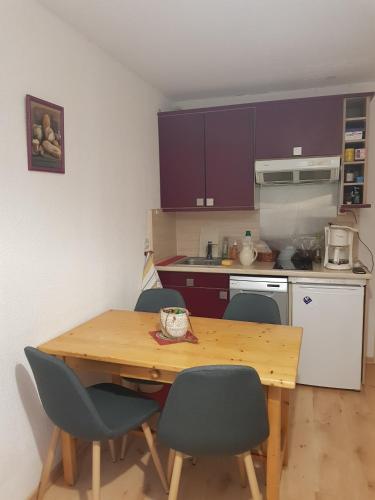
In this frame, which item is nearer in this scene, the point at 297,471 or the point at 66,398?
the point at 66,398

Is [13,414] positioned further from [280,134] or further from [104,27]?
[280,134]

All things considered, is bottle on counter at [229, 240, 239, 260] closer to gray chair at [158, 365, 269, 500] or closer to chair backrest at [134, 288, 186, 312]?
chair backrest at [134, 288, 186, 312]

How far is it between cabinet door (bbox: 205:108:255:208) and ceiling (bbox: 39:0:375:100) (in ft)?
0.96

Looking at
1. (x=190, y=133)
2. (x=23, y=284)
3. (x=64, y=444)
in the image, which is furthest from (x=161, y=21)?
(x=64, y=444)

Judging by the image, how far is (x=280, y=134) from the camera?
3168 millimetres

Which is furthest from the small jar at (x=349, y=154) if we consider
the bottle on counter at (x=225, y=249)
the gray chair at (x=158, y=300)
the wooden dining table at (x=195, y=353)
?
the gray chair at (x=158, y=300)

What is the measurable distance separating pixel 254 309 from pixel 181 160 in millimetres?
1696

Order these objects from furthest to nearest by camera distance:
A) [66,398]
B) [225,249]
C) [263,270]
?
[225,249] < [263,270] < [66,398]

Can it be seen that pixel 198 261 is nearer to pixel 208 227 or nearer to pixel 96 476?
pixel 208 227

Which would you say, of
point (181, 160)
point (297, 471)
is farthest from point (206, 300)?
point (297, 471)

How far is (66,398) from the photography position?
5.22 ft

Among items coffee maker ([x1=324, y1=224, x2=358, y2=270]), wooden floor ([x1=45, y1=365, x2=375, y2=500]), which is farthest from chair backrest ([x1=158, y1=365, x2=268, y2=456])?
coffee maker ([x1=324, y1=224, x2=358, y2=270])

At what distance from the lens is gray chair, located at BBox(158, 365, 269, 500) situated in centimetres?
140

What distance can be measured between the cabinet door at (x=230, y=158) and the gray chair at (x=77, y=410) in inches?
78.7
